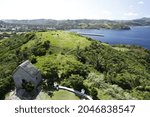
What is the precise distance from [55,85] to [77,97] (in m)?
6.79

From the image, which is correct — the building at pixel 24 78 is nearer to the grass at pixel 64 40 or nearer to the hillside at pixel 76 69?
the hillside at pixel 76 69

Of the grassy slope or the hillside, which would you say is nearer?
the grassy slope

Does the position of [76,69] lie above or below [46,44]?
below

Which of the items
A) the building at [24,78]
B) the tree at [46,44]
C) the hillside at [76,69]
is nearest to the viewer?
the building at [24,78]

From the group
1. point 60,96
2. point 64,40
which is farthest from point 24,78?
point 64,40

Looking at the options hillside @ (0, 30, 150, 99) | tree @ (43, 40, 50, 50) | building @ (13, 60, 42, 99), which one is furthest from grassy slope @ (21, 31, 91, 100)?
building @ (13, 60, 42, 99)

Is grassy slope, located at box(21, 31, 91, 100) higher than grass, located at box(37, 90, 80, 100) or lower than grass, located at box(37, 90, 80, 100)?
higher

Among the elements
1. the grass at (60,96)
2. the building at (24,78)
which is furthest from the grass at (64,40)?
the grass at (60,96)

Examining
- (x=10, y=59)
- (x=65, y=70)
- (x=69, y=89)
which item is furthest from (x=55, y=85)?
(x=10, y=59)

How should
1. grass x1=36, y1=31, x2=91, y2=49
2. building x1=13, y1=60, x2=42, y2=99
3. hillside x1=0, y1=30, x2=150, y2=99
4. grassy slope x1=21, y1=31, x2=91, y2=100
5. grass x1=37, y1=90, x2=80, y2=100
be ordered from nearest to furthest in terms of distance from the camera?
grass x1=37, y1=90, x2=80, y2=100 → grassy slope x1=21, y1=31, x2=91, y2=100 → building x1=13, y1=60, x2=42, y2=99 → hillside x1=0, y1=30, x2=150, y2=99 → grass x1=36, y1=31, x2=91, y2=49

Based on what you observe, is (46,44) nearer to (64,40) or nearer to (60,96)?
(64,40)

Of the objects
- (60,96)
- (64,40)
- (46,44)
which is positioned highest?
(64,40)

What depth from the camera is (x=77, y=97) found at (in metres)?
49.1

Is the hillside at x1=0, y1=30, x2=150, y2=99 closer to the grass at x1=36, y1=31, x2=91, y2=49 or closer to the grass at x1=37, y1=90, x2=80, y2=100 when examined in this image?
the grass at x1=36, y1=31, x2=91, y2=49
